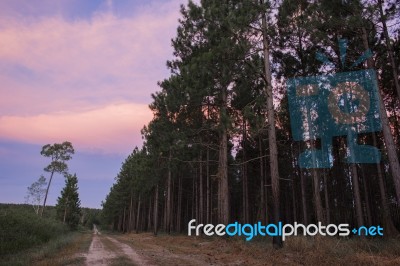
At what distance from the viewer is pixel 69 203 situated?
66062 millimetres

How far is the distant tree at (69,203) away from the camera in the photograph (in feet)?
213

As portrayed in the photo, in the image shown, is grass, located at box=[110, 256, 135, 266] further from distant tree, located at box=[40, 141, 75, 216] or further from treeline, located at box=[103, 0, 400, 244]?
distant tree, located at box=[40, 141, 75, 216]

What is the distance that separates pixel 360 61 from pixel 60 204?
63.0 m

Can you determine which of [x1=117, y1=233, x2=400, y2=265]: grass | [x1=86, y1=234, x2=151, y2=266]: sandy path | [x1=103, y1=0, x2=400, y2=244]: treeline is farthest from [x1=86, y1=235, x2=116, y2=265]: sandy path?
[x1=103, y1=0, x2=400, y2=244]: treeline

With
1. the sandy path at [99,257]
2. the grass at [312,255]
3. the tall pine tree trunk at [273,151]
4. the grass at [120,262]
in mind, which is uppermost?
the tall pine tree trunk at [273,151]

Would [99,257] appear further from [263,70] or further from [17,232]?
[263,70]

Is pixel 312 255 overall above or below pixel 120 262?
above

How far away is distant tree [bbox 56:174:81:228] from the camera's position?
65.0m

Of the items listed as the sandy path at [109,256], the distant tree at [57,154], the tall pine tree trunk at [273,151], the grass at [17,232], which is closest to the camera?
the sandy path at [109,256]

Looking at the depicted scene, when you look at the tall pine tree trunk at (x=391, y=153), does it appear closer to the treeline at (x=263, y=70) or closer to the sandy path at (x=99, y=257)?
the treeline at (x=263, y=70)

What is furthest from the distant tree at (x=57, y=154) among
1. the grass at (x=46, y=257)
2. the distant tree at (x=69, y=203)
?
the grass at (x=46, y=257)

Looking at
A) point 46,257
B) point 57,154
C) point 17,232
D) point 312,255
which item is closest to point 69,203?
point 57,154

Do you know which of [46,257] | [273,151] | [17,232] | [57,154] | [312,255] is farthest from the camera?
[57,154]

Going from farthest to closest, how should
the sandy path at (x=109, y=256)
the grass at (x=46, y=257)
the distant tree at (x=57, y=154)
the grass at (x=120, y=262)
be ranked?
1. the distant tree at (x=57, y=154)
2. the sandy path at (x=109, y=256)
3. the grass at (x=46, y=257)
4. the grass at (x=120, y=262)
